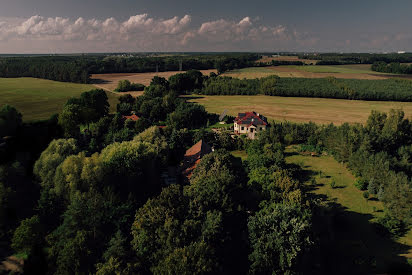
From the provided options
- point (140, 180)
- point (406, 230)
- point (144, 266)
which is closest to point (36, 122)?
point (140, 180)

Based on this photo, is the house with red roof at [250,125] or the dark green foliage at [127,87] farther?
the dark green foliage at [127,87]

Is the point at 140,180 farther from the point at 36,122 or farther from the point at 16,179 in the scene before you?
the point at 36,122

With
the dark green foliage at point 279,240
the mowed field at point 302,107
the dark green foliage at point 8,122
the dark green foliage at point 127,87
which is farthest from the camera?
the dark green foliage at point 127,87

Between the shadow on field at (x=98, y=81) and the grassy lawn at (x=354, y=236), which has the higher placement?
the shadow on field at (x=98, y=81)

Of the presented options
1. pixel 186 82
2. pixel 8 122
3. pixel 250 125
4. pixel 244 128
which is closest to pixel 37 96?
pixel 8 122

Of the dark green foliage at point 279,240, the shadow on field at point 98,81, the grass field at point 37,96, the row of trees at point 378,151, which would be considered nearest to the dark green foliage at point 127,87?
the grass field at point 37,96

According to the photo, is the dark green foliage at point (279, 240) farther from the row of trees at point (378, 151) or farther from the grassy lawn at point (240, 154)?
the grassy lawn at point (240, 154)

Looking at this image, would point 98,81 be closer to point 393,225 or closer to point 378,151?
point 378,151
